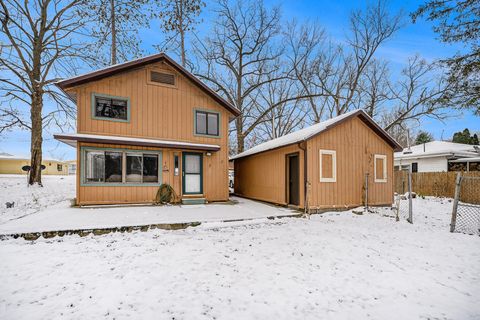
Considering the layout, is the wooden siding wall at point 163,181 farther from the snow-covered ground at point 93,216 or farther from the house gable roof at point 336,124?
the house gable roof at point 336,124

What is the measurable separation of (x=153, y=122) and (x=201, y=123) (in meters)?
2.08

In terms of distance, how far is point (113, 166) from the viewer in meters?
9.23

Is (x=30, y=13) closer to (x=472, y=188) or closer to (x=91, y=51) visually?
(x=91, y=51)

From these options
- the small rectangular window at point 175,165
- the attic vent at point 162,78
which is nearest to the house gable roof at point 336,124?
the small rectangular window at point 175,165

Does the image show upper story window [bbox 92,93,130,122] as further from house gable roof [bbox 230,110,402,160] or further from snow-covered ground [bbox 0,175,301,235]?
house gable roof [bbox 230,110,402,160]

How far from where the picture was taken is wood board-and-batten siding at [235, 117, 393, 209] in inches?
362

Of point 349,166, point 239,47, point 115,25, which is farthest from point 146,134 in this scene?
point 239,47

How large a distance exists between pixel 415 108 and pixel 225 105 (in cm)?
1858

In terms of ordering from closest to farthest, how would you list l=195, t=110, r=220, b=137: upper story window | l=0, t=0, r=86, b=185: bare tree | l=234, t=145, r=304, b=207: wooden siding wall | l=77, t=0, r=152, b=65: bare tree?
l=234, t=145, r=304, b=207: wooden siding wall
l=195, t=110, r=220, b=137: upper story window
l=0, t=0, r=86, b=185: bare tree
l=77, t=0, r=152, b=65: bare tree

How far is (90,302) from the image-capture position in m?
3.04

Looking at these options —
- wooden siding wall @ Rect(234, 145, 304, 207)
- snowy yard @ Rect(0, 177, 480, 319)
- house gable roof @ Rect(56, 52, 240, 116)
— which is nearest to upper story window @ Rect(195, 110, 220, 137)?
house gable roof @ Rect(56, 52, 240, 116)

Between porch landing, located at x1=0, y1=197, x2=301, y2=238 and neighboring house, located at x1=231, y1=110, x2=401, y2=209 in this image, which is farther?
neighboring house, located at x1=231, y1=110, x2=401, y2=209

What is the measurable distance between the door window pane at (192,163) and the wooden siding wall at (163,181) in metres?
0.28

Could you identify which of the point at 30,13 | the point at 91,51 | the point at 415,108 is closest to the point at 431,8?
the point at 415,108
